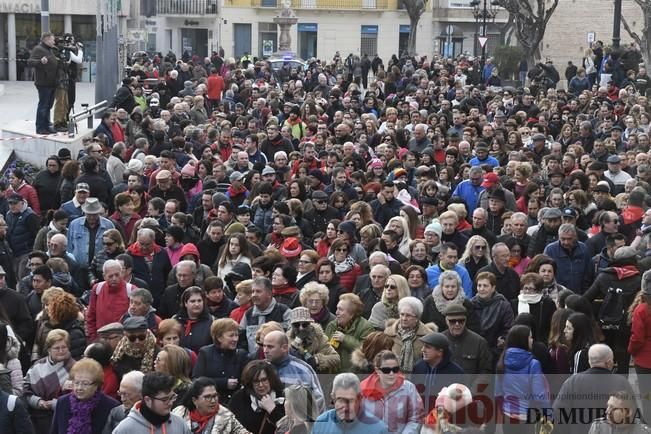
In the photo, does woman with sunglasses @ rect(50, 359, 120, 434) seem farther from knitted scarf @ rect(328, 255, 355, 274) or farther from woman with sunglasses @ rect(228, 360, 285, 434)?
knitted scarf @ rect(328, 255, 355, 274)

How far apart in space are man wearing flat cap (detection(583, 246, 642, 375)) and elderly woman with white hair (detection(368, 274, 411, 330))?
5.98 ft

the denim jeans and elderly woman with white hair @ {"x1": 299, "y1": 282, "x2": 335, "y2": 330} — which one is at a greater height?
the denim jeans

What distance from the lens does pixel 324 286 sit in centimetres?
1115

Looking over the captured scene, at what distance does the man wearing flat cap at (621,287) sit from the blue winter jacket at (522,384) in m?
2.22

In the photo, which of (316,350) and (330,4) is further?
(330,4)

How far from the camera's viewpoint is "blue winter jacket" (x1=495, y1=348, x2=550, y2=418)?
32.2 feet

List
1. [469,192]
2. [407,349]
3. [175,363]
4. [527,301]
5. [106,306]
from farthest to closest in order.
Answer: [469,192]
[106,306]
[527,301]
[407,349]
[175,363]

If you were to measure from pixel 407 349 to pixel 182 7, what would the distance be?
206 ft

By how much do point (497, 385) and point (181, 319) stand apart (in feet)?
8.99

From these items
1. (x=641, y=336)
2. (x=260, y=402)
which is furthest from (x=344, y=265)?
(x=260, y=402)

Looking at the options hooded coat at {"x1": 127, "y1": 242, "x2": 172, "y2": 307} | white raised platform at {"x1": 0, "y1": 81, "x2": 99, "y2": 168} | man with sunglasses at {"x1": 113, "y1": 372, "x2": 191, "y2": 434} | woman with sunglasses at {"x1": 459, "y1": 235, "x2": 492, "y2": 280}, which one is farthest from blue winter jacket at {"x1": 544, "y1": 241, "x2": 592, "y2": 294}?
white raised platform at {"x1": 0, "y1": 81, "x2": 99, "y2": 168}

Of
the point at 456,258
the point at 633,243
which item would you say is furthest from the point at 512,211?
the point at 456,258

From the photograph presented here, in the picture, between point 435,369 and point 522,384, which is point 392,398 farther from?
point 522,384

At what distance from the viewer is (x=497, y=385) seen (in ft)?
32.8
